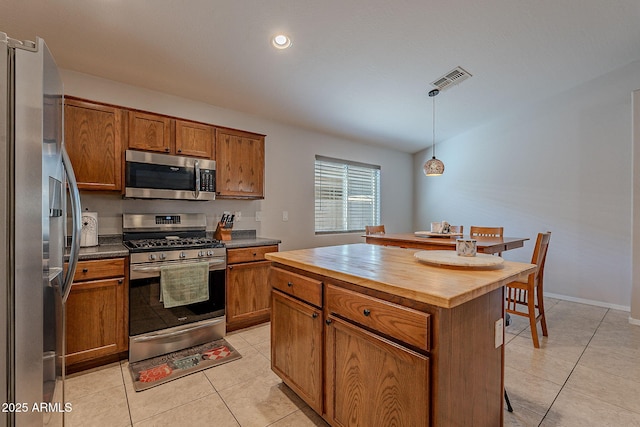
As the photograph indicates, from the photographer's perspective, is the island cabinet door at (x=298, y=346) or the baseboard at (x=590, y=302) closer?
the island cabinet door at (x=298, y=346)

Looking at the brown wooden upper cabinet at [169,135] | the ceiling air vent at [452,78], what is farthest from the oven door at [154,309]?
the ceiling air vent at [452,78]

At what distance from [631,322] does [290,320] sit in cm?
390

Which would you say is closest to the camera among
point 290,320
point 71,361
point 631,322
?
point 290,320

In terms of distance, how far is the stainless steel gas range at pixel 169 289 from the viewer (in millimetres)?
2309

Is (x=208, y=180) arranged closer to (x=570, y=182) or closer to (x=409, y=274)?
(x=409, y=274)

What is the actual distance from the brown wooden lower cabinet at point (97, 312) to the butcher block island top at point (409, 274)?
137 cm

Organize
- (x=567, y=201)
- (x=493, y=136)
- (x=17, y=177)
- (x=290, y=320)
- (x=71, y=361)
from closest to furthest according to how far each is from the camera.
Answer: (x=17, y=177)
(x=290, y=320)
(x=71, y=361)
(x=567, y=201)
(x=493, y=136)

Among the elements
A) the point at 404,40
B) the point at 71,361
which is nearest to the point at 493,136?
the point at 404,40

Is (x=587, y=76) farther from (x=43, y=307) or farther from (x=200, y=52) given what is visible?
(x=43, y=307)

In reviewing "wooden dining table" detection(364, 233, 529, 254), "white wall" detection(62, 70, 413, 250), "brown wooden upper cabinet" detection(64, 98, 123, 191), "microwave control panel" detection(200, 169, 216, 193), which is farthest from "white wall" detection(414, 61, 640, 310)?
"brown wooden upper cabinet" detection(64, 98, 123, 191)

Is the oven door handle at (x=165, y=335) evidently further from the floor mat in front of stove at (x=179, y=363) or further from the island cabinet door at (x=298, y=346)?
the island cabinet door at (x=298, y=346)

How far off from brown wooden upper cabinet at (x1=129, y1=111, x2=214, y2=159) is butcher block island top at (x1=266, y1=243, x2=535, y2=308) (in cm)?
169

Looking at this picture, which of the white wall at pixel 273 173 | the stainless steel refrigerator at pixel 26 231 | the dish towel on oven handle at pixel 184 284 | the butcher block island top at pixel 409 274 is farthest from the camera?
the white wall at pixel 273 173

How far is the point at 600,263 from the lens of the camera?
3.67m
